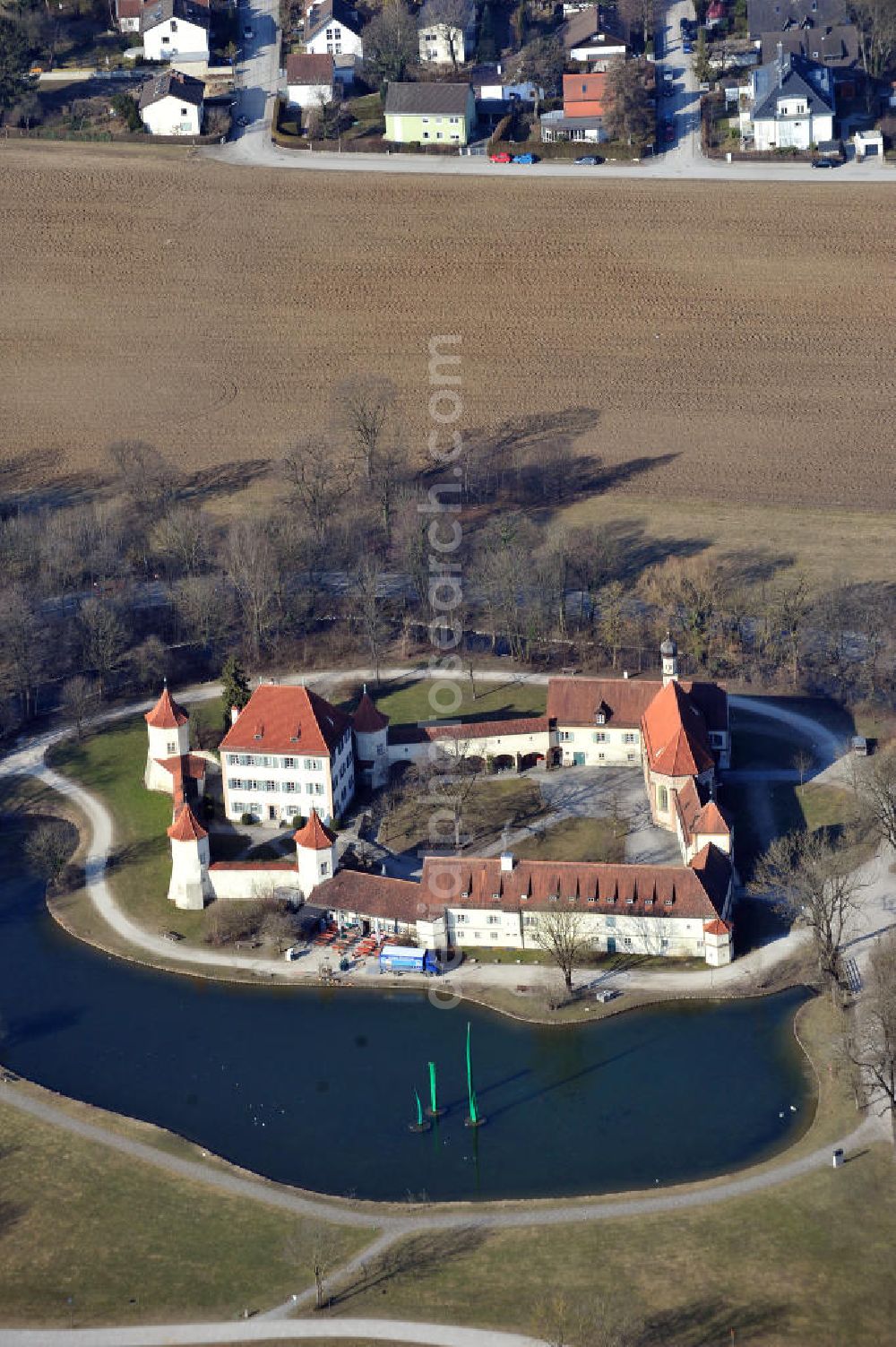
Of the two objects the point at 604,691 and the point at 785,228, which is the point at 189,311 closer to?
the point at 785,228

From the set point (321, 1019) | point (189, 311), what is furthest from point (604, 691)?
point (189, 311)

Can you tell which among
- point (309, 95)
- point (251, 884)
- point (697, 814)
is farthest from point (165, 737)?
point (309, 95)

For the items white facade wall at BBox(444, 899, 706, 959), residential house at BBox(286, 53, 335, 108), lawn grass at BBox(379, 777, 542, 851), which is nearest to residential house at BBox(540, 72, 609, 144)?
residential house at BBox(286, 53, 335, 108)

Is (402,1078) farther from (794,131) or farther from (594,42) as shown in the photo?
(594,42)


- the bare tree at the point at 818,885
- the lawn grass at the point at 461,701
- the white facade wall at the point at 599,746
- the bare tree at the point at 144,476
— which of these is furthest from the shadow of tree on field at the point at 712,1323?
the bare tree at the point at 144,476

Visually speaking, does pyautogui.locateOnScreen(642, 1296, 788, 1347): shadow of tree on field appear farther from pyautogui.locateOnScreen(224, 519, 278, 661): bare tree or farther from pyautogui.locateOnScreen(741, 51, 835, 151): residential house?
pyautogui.locateOnScreen(741, 51, 835, 151): residential house

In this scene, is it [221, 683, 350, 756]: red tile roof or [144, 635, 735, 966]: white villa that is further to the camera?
[221, 683, 350, 756]: red tile roof
